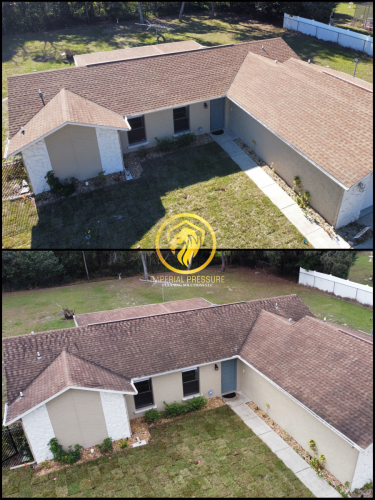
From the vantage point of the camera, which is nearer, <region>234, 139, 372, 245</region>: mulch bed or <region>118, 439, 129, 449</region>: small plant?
<region>118, 439, 129, 449</region>: small plant

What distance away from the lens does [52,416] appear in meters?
12.1

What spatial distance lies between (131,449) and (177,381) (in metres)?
2.79

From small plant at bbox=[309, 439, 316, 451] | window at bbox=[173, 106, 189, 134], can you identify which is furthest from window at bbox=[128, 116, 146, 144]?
small plant at bbox=[309, 439, 316, 451]

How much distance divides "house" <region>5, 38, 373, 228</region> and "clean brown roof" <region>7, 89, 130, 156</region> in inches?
2.5

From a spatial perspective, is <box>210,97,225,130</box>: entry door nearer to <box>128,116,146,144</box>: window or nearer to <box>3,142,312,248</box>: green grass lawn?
<box>3,142,312,248</box>: green grass lawn

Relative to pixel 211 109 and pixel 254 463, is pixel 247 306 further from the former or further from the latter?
pixel 211 109

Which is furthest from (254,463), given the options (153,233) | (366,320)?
(366,320)

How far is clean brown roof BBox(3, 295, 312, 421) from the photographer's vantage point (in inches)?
517

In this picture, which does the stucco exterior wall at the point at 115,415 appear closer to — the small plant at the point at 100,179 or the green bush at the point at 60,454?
the green bush at the point at 60,454

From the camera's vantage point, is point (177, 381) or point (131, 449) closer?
point (131, 449)

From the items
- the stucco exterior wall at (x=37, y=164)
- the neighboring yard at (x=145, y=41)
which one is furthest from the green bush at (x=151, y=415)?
the neighboring yard at (x=145, y=41)

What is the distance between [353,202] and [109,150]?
11.6 metres

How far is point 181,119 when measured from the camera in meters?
21.9

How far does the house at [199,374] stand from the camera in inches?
450
